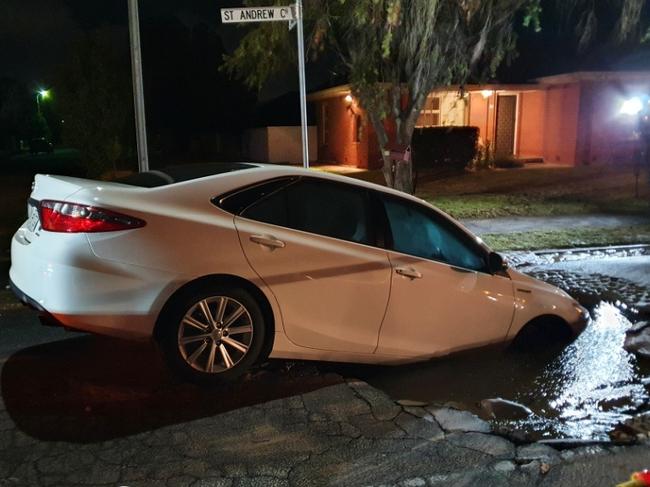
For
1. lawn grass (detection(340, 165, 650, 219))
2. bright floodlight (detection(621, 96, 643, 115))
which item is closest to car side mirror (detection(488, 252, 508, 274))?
lawn grass (detection(340, 165, 650, 219))

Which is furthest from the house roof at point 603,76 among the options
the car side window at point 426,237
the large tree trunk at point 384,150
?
the car side window at point 426,237

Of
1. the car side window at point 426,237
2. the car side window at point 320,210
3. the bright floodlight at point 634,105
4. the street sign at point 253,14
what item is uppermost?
the street sign at point 253,14

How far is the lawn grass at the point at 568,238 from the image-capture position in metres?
10.6

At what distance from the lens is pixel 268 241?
4.62 m

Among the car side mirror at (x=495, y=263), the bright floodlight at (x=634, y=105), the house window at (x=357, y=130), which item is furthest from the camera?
the house window at (x=357, y=130)

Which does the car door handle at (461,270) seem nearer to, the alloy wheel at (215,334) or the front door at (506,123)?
the alloy wheel at (215,334)

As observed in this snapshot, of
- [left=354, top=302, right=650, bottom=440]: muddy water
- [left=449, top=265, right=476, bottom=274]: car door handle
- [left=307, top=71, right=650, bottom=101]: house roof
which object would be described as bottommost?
[left=354, top=302, right=650, bottom=440]: muddy water

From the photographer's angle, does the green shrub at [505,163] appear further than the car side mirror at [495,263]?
Yes

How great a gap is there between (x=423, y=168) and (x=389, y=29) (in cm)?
1190

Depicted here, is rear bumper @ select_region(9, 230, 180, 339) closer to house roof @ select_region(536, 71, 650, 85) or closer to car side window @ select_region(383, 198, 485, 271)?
car side window @ select_region(383, 198, 485, 271)

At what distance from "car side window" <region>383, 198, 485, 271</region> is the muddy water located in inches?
30.7

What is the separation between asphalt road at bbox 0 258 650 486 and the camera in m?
3.58

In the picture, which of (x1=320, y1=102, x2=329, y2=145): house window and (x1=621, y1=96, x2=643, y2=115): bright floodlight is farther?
(x1=320, y1=102, x2=329, y2=145): house window

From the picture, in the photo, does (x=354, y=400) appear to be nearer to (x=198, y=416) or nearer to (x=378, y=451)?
(x=378, y=451)
